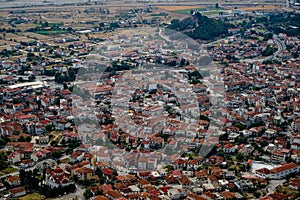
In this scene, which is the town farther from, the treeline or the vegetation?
the vegetation

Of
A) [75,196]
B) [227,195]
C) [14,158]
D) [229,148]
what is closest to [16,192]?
[75,196]

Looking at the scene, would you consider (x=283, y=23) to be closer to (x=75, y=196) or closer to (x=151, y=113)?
(x=151, y=113)

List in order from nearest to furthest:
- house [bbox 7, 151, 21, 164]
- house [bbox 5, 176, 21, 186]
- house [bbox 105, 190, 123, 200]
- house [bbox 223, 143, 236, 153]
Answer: house [bbox 105, 190, 123, 200] → house [bbox 5, 176, 21, 186] → house [bbox 7, 151, 21, 164] → house [bbox 223, 143, 236, 153]

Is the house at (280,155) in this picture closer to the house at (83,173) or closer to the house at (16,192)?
the house at (83,173)

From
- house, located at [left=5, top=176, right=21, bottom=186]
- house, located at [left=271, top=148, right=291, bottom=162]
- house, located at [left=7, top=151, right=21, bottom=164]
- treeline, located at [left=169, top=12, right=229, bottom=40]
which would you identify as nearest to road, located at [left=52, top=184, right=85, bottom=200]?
house, located at [left=5, top=176, right=21, bottom=186]

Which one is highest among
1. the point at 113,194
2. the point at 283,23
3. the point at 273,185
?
the point at 283,23

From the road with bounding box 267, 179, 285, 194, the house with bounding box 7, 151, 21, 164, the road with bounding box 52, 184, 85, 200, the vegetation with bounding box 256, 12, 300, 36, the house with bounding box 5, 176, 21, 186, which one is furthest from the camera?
the vegetation with bounding box 256, 12, 300, 36
